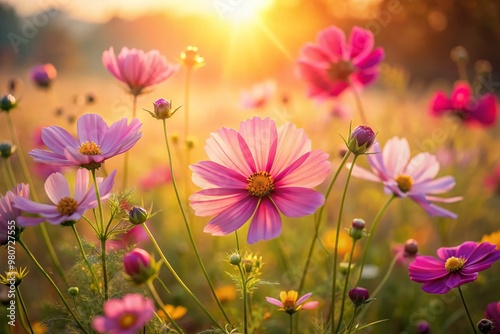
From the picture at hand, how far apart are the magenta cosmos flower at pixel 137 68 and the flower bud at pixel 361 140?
1.49ft

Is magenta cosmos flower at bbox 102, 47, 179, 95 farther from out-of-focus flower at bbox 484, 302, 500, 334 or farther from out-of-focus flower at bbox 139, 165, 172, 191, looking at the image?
out-of-focus flower at bbox 139, 165, 172, 191

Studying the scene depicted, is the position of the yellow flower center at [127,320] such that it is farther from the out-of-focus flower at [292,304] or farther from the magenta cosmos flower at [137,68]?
the magenta cosmos flower at [137,68]

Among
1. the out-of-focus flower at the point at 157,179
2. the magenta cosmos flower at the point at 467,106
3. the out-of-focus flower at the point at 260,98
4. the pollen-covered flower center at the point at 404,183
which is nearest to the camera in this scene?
the pollen-covered flower center at the point at 404,183

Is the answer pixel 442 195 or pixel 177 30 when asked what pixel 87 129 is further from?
pixel 177 30

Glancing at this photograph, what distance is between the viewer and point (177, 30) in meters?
12.5

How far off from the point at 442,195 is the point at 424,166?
1.17m

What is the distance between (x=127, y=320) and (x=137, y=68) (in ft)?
2.01

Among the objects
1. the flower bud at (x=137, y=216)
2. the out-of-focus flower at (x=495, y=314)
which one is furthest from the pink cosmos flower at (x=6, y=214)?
the out-of-focus flower at (x=495, y=314)

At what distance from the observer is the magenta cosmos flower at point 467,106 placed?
4.85 ft

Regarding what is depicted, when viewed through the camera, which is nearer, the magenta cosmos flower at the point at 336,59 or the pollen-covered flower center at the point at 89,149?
the pollen-covered flower center at the point at 89,149

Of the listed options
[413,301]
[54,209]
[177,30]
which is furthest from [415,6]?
[177,30]

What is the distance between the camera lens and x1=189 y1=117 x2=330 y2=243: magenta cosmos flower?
731 mm

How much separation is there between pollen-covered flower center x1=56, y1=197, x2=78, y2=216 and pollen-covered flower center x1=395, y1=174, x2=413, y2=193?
0.60 m

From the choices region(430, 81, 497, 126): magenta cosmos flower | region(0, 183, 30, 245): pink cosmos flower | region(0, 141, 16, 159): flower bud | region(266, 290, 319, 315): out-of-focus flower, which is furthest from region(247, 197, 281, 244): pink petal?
region(430, 81, 497, 126): magenta cosmos flower
